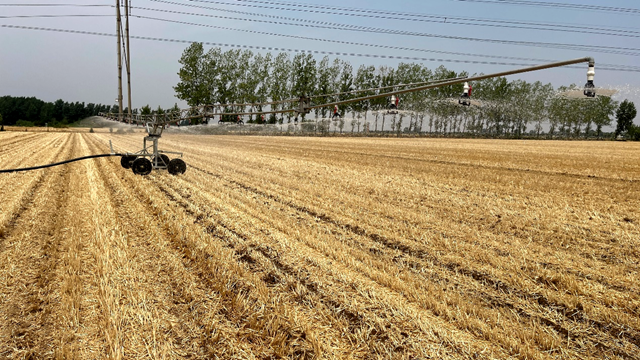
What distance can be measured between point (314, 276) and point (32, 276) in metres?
3.57

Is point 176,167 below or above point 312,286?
above

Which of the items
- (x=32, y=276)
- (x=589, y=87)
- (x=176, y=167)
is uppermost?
(x=589, y=87)

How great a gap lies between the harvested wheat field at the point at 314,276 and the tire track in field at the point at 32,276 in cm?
2

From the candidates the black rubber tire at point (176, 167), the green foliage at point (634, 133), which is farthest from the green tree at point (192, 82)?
the green foliage at point (634, 133)

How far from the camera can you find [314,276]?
4625 mm

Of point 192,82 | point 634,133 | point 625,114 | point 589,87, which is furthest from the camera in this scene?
point 625,114

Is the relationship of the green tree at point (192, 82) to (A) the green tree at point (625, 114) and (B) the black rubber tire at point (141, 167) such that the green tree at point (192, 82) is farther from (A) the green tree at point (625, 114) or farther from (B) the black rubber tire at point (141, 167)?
(A) the green tree at point (625, 114)

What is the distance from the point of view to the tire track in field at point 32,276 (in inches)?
129

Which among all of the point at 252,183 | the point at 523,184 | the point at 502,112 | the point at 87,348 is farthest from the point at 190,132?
the point at 502,112

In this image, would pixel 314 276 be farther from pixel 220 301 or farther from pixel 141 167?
pixel 141 167

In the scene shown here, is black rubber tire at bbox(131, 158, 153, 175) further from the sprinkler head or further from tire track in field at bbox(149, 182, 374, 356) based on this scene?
the sprinkler head

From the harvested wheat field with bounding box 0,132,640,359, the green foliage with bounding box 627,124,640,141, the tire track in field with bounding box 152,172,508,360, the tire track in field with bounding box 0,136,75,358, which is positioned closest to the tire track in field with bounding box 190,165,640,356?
the harvested wheat field with bounding box 0,132,640,359

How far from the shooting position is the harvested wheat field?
3.30 m

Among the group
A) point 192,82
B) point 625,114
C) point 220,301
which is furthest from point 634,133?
point 220,301
